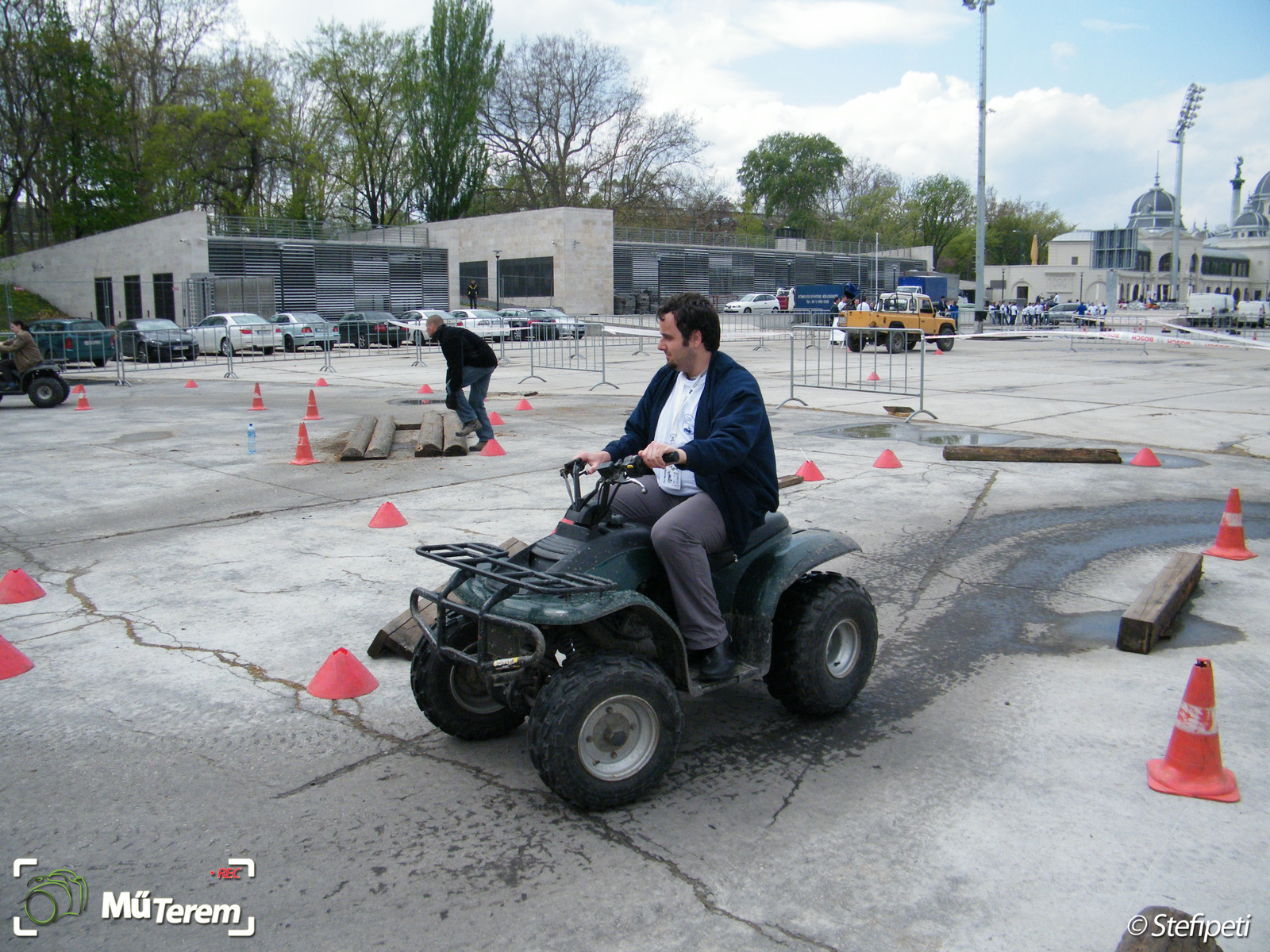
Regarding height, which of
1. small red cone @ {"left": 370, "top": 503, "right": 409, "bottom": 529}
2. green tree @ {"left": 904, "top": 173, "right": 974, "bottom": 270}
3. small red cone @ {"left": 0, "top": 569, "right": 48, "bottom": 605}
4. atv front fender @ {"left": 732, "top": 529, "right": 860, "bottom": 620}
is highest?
green tree @ {"left": 904, "top": 173, "right": 974, "bottom": 270}

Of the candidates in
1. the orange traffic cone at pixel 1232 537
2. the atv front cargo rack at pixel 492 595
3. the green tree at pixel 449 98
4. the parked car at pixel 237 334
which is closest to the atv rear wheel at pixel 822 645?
the atv front cargo rack at pixel 492 595

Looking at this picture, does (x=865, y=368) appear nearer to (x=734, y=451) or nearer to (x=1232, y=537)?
(x=1232, y=537)

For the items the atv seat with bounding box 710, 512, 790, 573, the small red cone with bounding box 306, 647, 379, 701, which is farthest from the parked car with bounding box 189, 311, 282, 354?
the atv seat with bounding box 710, 512, 790, 573

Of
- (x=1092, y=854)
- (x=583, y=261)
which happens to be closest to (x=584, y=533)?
(x=1092, y=854)

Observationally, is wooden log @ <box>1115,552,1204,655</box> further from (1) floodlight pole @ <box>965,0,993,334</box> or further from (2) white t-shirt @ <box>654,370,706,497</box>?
(1) floodlight pole @ <box>965,0,993,334</box>

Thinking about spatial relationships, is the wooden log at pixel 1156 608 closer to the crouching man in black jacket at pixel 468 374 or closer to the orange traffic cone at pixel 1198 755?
the orange traffic cone at pixel 1198 755

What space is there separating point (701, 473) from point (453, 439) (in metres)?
8.31

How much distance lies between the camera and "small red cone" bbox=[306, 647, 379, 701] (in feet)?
15.0

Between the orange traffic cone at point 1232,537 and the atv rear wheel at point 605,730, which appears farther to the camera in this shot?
the orange traffic cone at point 1232,537

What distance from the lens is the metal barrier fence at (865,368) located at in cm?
1641

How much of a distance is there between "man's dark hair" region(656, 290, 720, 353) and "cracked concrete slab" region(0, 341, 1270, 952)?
68.5 inches

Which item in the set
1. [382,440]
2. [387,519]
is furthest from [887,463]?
[382,440]

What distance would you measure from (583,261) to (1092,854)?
55639mm

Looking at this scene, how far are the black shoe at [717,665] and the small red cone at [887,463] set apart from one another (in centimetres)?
696
